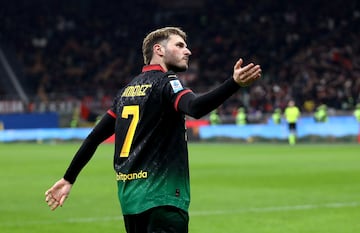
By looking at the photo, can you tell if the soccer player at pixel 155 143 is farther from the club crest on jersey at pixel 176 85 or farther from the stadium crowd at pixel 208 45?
the stadium crowd at pixel 208 45

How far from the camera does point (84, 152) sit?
19.6 feet

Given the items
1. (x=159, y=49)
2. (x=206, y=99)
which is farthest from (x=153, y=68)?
(x=206, y=99)

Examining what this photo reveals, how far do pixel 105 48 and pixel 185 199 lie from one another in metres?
56.1

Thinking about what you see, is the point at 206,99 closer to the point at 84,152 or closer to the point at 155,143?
the point at 155,143

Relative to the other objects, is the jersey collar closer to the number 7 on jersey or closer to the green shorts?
the number 7 on jersey

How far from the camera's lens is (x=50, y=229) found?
37.3 ft

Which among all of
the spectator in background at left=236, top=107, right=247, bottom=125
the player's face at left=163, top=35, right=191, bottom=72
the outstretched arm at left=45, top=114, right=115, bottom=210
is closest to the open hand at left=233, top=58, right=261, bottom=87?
the player's face at left=163, top=35, right=191, bottom=72

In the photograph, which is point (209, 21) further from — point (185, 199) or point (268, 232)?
point (185, 199)

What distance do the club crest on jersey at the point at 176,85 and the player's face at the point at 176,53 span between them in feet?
0.68

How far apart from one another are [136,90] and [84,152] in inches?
27.6

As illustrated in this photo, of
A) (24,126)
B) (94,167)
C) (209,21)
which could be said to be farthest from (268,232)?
(209,21)

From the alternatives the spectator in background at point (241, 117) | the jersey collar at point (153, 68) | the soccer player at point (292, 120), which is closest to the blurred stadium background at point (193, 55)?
the spectator in background at point (241, 117)

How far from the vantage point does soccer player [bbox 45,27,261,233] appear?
535 cm

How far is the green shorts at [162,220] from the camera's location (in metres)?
5.28
